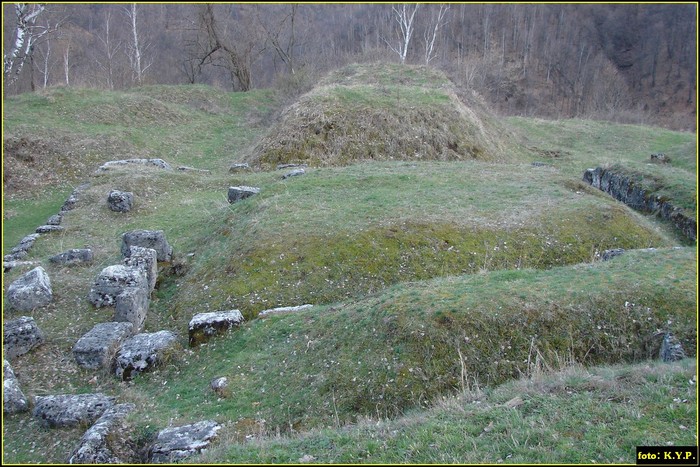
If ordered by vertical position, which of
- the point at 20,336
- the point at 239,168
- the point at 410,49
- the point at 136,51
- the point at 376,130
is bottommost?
the point at 20,336

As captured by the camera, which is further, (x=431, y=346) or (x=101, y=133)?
(x=101, y=133)

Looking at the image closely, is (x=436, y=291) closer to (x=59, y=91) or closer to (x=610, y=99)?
(x=59, y=91)

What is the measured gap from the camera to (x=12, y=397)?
8.28 meters

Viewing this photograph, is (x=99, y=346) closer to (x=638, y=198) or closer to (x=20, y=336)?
(x=20, y=336)

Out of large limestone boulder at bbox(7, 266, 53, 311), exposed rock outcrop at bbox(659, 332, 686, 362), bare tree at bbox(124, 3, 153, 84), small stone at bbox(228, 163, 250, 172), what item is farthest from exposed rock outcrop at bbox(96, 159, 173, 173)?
bare tree at bbox(124, 3, 153, 84)

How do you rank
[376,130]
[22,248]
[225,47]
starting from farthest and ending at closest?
1. [225,47]
2. [376,130]
3. [22,248]

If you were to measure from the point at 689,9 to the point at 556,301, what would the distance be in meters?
75.7

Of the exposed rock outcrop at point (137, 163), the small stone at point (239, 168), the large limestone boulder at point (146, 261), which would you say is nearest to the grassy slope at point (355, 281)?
the large limestone boulder at point (146, 261)

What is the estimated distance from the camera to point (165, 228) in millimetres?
16547

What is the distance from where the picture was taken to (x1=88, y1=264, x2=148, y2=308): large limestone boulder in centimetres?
1147

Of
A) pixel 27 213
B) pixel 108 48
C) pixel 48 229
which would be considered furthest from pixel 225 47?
pixel 48 229

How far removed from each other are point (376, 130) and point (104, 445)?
64.7 feet

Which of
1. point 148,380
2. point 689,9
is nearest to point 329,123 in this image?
point 148,380

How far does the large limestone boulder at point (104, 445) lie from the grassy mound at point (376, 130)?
16.8 meters
